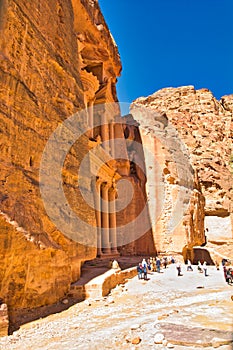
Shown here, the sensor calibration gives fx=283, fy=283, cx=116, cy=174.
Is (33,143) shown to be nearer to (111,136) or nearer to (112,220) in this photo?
(112,220)

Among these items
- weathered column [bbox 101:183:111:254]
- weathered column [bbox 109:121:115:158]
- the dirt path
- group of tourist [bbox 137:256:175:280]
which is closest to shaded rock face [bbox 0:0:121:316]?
the dirt path

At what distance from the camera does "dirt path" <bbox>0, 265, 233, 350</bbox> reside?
14.7 feet

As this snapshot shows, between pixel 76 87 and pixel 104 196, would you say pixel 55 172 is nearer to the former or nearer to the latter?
pixel 76 87

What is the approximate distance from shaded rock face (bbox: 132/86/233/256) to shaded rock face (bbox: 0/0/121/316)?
48.6 ft

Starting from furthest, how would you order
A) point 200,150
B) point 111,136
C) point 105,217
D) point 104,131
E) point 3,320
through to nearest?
point 200,150, point 111,136, point 104,131, point 105,217, point 3,320

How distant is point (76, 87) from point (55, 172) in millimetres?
3725

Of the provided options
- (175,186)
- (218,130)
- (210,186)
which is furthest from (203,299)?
(218,130)

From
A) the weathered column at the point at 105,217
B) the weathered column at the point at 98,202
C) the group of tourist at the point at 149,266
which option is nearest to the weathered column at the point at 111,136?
the weathered column at the point at 105,217

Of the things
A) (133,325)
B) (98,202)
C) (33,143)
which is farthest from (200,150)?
(133,325)

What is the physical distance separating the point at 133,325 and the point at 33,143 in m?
4.66

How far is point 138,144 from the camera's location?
2553 centimetres

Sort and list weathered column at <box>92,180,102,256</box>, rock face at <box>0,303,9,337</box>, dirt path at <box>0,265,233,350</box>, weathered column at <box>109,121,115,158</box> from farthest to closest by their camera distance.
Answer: weathered column at <box>109,121,115,158</box>
weathered column at <box>92,180,102,256</box>
rock face at <box>0,303,9,337</box>
dirt path at <box>0,265,233,350</box>

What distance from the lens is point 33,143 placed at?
7.02 metres

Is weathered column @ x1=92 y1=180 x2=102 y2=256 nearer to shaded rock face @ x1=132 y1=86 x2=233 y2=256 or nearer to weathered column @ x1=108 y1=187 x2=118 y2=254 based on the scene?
weathered column @ x1=108 y1=187 x2=118 y2=254
